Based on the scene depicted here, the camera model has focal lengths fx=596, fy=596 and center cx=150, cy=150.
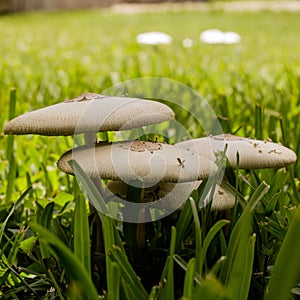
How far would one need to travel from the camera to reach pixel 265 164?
122 centimetres

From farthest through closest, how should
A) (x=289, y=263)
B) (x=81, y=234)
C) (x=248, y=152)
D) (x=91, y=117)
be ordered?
1. (x=248, y=152)
2. (x=91, y=117)
3. (x=81, y=234)
4. (x=289, y=263)

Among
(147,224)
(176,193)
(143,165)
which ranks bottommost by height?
(147,224)

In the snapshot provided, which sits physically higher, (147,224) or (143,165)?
(143,165)

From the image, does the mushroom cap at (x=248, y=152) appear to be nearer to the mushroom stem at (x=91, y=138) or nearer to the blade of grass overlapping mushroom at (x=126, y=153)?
the blade of grass overlapping mushroom at (x=126, y=153)

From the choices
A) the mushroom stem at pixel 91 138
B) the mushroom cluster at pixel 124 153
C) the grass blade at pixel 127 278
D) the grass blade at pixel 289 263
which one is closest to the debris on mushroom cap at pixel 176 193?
the mushroom cluster at pixel 124 153

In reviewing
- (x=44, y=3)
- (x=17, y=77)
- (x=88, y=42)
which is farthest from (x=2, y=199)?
(x=44, y=3)

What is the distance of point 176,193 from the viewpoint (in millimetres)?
1169

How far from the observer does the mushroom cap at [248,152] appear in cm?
123

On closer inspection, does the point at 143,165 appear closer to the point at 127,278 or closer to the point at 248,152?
the point at 127,278

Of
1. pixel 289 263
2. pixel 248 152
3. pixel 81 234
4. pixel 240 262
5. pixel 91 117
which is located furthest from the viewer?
pixel 248 152

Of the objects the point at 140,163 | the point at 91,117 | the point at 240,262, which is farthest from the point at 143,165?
the point at 240,262

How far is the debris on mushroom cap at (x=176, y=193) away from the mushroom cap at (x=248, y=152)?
79 millimetres

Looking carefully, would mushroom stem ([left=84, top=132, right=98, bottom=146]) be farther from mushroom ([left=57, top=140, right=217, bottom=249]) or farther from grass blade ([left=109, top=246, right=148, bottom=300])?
grass blade ([left=109, top=246, right=148, bottom=300])

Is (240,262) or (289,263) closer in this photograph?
(289,263)
